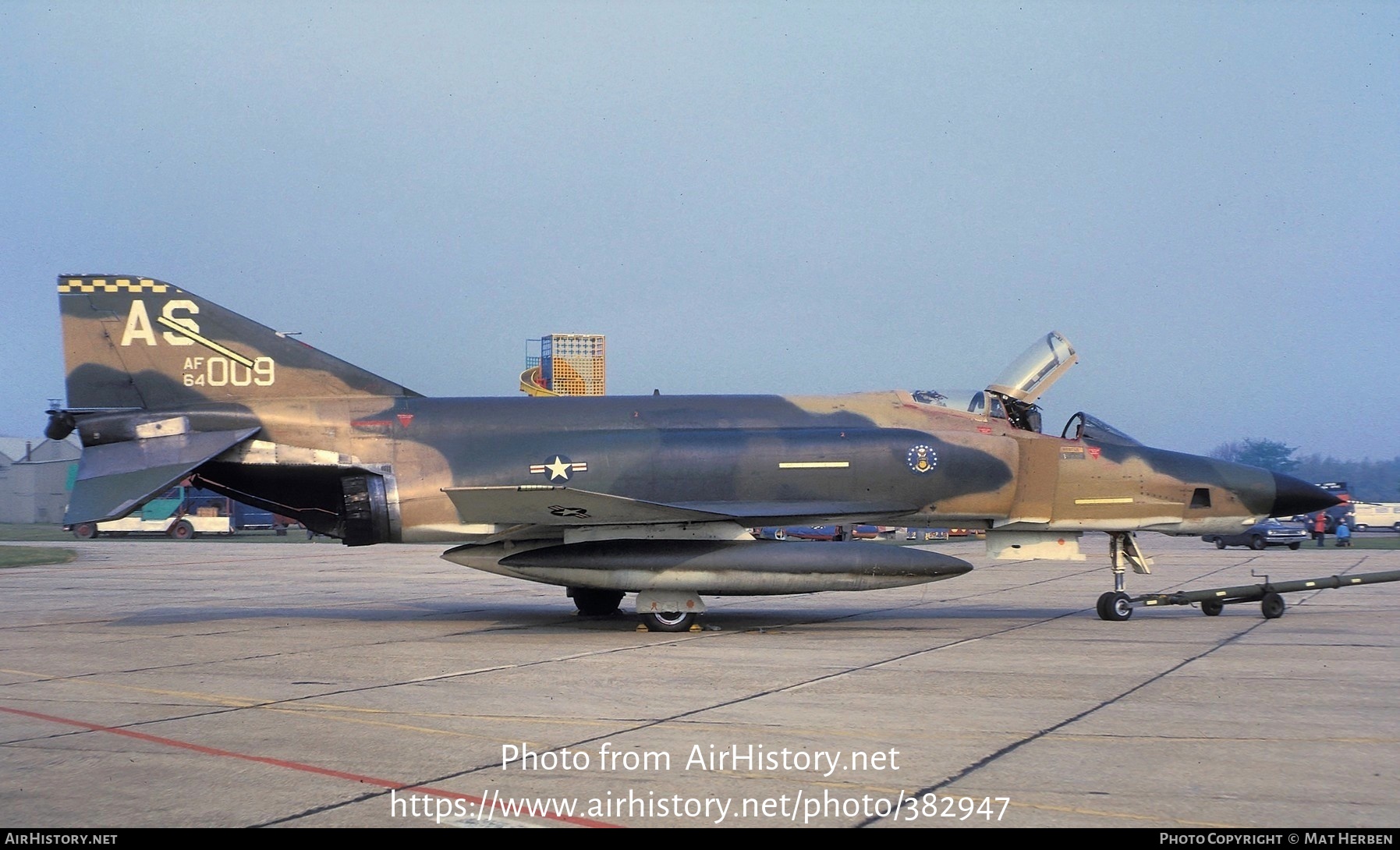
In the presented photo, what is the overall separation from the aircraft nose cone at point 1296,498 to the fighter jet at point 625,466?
38mm

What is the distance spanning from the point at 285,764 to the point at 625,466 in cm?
770

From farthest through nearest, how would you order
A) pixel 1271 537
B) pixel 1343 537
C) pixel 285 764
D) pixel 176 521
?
1. pixel 176 521
2. pixel 1343 537
3. pixel 1271 537
4. pixel 285 764

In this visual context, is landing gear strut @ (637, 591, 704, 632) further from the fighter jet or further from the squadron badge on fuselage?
the squadron badge on fuselage

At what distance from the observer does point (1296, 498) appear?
14.9m

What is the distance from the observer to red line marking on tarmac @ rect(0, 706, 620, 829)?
216 inches

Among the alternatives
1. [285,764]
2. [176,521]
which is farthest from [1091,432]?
[176,521]

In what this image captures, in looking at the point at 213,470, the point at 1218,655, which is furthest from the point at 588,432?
the point at 1218,655

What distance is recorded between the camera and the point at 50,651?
39.8ft

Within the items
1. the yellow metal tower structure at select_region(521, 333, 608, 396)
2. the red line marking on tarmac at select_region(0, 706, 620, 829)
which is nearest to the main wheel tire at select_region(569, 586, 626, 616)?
the red line marking on tarmac at select_region(0, 706, 620, 829)

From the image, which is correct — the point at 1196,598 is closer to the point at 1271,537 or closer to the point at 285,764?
the point at 285,764

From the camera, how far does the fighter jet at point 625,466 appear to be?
13.5m

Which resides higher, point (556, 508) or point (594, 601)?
point (556, 508)

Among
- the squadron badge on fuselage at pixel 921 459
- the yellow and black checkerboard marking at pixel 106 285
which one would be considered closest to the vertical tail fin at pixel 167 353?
the yellow and black checkerboard marking at pixel 106 285

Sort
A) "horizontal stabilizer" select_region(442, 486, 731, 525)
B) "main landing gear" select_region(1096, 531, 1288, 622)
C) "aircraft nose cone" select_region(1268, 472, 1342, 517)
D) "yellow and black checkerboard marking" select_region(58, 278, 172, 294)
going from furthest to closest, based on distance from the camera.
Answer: "aircraft nose cone" select_region(1268, 472, 1342, 517), "yellow and black checkerboard marking" select_region(58, 278, 172, 294), "main landing gear" select_region(1096, 531, 1288, 622), "horizontal stabilizer" select_region(442, 486, 731, 525)
